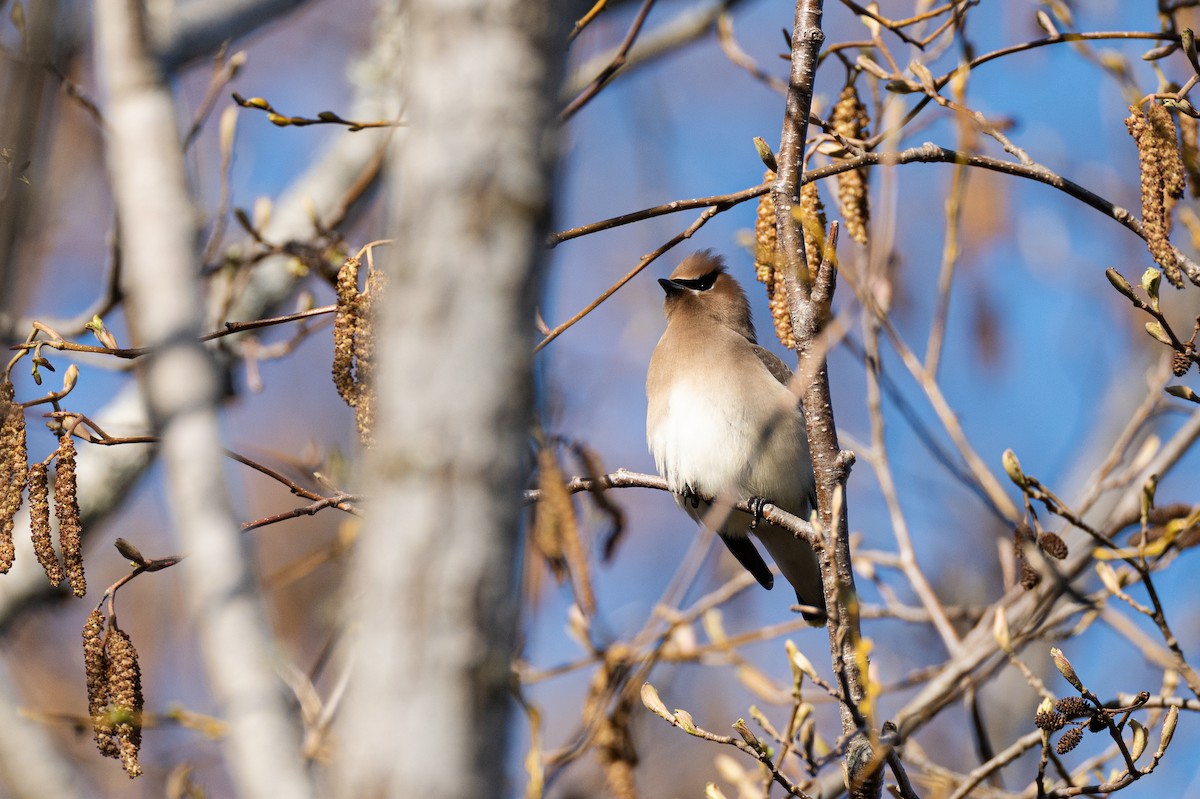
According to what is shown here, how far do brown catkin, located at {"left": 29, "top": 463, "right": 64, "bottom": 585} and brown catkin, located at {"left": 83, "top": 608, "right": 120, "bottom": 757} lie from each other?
133 mm

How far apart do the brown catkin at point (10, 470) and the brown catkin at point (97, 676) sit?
0.23 m

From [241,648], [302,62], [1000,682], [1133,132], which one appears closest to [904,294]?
[1000,682]

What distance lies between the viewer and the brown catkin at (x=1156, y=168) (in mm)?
2660

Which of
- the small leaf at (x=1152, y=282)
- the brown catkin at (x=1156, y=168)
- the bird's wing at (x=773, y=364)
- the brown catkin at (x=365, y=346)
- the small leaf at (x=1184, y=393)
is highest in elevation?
the bird's wing at (x=773, y=364)

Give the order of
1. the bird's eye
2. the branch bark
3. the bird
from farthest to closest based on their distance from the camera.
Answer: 1. the bird's eye
2. the bird
3. the branch bark

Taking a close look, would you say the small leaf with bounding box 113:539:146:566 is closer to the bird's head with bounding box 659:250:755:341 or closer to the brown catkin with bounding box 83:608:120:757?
the brown catkin with bounding box 83:608:120:757

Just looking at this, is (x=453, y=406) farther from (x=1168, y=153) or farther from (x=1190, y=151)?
(x=1190, y=151)

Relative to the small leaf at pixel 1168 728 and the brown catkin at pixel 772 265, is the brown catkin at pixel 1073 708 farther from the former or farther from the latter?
the brown catkin at pixel 772 265

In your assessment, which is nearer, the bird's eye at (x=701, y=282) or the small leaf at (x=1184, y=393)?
the small leaf at (x=1184, y=393)

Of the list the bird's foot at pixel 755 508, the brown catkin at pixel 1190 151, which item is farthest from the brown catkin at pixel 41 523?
the bird's foot at pixel 755 508

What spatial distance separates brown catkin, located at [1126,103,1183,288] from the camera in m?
2.66

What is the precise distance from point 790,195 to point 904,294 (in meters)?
3.68

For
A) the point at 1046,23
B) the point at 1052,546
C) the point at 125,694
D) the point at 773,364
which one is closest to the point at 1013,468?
the point at 1052,546

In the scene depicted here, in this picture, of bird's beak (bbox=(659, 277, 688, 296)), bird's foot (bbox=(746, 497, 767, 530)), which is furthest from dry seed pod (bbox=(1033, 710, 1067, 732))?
bird's beak (bbox=(659, 277, 688, 296))
